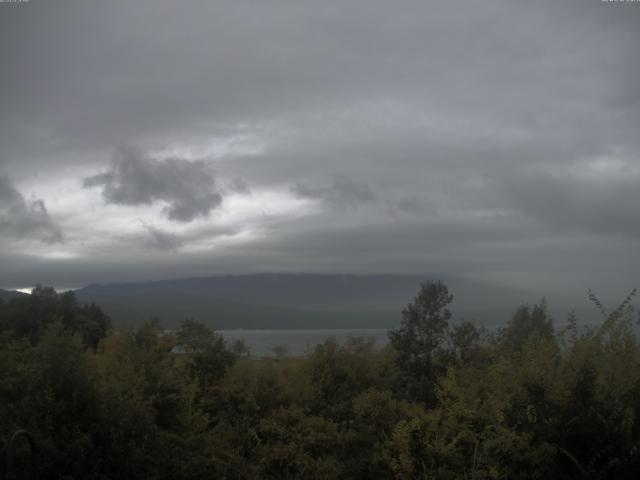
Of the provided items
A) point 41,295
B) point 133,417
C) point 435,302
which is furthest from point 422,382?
point 41,295

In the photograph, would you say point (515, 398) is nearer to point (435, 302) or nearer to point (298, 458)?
point (298, 458)

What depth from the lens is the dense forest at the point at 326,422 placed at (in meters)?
12.0

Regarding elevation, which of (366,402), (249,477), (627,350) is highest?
(627,350)

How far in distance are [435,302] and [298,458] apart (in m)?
17.3

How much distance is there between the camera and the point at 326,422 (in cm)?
1612

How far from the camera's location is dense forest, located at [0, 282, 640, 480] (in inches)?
471

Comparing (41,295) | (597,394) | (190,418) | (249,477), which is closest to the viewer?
(597,394)

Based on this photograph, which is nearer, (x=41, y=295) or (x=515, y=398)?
(x=515, y=398)

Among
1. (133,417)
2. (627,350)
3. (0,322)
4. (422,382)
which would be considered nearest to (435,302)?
(422,382)

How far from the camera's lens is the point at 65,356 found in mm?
12523

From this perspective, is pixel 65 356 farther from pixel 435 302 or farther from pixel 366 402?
pixel 435 302

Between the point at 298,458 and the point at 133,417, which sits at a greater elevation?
the point at 133,417

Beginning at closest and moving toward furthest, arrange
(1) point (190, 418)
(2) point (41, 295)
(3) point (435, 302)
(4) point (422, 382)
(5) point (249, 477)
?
(5) point (249, 477) < (1) point (190, 418) < (4) point (422, 382) < (3) point (435, 302) < (2) point (41, 295)

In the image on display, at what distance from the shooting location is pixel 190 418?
16.9 meters
